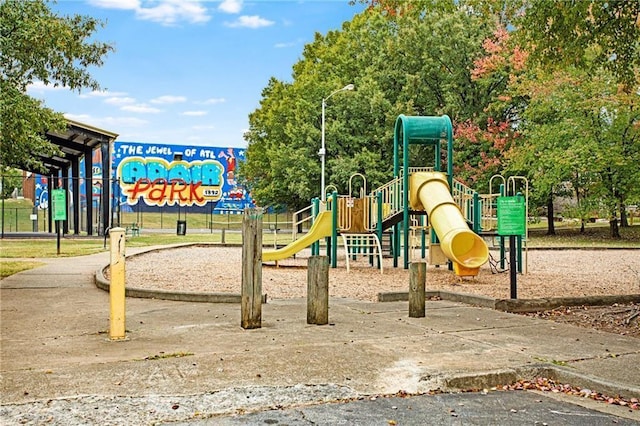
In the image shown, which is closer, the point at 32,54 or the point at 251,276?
the point at 251,276

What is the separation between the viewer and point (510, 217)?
10.2 m

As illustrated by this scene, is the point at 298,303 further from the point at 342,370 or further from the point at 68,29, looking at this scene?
the point at 68,29

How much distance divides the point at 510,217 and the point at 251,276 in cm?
426

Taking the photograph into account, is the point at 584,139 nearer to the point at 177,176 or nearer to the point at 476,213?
the point at 476,213

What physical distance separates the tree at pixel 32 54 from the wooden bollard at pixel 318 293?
6726 millimetres

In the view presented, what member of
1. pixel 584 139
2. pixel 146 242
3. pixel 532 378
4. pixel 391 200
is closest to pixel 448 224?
pixel 391 200

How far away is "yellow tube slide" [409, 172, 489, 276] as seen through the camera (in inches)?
565

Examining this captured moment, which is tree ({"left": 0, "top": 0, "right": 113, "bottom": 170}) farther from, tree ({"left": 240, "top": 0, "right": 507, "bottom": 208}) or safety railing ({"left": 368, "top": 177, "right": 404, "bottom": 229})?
tree ({"left": 240, "top": 0, "right": 507, "bottom": 208})

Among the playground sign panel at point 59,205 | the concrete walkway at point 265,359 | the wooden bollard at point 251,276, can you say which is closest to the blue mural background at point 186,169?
the playground sign panel at point 59,205

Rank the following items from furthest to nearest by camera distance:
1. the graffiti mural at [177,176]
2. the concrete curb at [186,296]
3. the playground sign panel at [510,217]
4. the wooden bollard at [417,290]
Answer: the graffiti mural at [177,176], the concrete curb at [186,296], the playground sign panel at [510,217], the wooden bollard at [417,290]

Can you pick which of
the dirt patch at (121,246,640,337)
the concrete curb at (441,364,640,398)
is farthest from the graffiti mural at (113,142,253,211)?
the concrete curb at (441,364,640,398)

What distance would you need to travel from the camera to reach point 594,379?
18.4 ft

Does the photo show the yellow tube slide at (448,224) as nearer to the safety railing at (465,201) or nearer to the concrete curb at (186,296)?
Result: the safety railing at (465,201)

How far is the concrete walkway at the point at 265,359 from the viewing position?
4934mm
